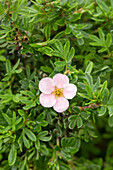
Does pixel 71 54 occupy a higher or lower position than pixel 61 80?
higher

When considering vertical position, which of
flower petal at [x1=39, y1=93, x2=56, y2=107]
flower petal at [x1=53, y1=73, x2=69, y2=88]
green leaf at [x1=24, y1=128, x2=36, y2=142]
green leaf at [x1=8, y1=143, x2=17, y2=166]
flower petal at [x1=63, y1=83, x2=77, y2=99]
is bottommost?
green leaf at [x1=8, y1=143, x2=17, y2=166]

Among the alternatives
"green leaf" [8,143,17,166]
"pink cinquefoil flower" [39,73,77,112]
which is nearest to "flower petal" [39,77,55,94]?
"pink cinquefoil flower" [39,73,77,112]

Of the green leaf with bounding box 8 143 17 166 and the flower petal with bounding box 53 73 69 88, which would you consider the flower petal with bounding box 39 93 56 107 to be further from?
the green leaf with bounding box 8 143 17 166

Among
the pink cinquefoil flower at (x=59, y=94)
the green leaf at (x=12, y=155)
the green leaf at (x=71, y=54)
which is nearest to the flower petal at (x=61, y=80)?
the pink cinquefoil flower at (x=59, y=94)

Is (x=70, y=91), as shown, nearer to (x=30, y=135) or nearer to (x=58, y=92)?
(x=58, y=92)

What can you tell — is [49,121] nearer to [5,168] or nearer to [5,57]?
[5,168]

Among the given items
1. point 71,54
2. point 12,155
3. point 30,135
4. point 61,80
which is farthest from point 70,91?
point 12,155

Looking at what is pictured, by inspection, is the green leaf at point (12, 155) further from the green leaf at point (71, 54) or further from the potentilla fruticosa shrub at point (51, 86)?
the green leaf at point (71, 54)
